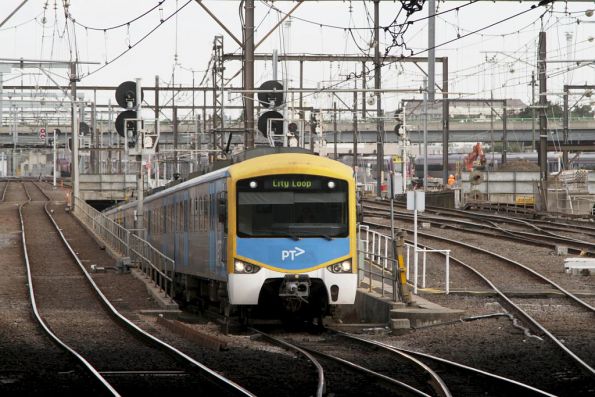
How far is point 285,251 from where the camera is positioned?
17.6m

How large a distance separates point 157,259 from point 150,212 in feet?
16.2

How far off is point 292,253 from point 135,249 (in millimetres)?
13700

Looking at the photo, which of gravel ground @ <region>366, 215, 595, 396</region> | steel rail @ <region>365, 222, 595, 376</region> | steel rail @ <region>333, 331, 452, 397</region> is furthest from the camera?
steel rail @ <region>365, 222, 595, 376</region>

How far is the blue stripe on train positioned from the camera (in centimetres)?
1759

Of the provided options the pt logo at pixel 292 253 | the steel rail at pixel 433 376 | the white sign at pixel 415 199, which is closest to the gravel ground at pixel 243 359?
the steel rail at pixel 433 376

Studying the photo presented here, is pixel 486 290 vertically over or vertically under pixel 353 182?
under

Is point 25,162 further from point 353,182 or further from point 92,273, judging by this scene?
point 353,182

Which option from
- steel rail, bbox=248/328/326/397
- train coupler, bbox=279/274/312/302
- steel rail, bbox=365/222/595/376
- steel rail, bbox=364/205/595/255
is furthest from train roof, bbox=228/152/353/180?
steel rail, bbox=364/205/595/255

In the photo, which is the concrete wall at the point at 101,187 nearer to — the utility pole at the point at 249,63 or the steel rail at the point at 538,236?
the steel rail at the point at 538,236

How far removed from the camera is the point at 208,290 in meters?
20.9

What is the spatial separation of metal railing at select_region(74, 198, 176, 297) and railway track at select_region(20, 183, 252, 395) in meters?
1.46

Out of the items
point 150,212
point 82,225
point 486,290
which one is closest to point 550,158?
point 82,225

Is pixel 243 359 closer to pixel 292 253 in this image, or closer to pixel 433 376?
pixel 433 376

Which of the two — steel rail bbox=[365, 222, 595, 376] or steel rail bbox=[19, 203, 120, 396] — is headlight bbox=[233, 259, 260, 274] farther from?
steel rail bbox=[365, 222, 595, 376]
